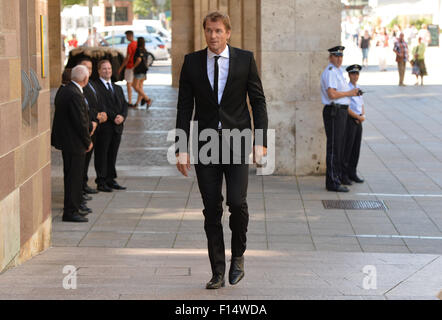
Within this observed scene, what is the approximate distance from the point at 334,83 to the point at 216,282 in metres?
5.89

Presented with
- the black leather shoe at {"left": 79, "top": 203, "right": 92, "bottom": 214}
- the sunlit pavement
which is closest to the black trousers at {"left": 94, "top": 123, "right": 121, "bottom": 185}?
the sunlit pavement

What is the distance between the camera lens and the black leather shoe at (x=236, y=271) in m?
5.99

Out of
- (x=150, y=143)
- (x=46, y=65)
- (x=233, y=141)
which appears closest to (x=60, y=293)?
(x=233, y=141)

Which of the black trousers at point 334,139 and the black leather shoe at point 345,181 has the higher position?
the black trousers at point 334,139

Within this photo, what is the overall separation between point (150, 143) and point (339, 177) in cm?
488

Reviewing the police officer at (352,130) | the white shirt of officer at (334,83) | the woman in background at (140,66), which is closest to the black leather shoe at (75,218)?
the white shirt of officer at (334,83)

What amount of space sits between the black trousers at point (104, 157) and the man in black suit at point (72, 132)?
1686mm

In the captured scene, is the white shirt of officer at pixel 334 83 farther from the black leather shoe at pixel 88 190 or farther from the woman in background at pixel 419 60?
the woman in background at pixel 419 60

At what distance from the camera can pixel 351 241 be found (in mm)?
8883

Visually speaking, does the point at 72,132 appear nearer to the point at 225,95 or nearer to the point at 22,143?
the point at 22,143

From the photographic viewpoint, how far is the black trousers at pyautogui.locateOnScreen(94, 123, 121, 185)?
11.4m

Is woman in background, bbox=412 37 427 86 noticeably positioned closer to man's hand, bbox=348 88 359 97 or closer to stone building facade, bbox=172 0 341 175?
stone building facade, bbox=172 0 341 175

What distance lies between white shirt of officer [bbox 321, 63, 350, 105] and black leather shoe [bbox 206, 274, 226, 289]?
5814 millimetres
